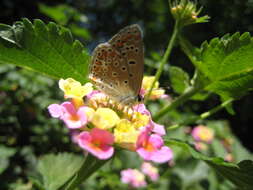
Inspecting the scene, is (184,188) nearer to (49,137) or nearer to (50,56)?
(49,137)

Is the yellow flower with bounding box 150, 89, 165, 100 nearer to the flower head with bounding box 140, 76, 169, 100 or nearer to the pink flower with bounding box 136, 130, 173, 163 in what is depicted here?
the flower head with bounding box 140, 76, 169, 100

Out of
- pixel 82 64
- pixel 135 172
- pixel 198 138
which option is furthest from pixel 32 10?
pixel 82 64

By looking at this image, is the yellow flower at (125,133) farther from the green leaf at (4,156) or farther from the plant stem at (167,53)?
the green leaf at (4,156)

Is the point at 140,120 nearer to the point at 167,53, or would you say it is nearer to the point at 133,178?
the point at 167,53

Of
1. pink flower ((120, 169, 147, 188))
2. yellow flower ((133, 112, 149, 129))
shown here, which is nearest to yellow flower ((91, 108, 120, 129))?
yellow flower ((133, 112, 149, 129))

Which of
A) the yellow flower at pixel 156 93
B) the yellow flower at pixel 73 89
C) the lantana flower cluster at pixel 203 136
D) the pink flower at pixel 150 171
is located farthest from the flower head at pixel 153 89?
the lantana flower cluster at pixel 203 136
